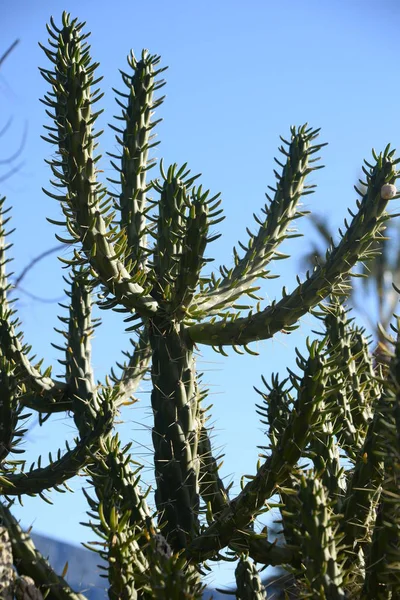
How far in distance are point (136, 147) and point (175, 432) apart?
1.16 m

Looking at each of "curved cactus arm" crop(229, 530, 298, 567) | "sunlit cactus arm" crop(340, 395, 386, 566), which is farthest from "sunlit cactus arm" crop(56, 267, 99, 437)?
"sunlit cactus arm" crop(340, 395, 386, 566)

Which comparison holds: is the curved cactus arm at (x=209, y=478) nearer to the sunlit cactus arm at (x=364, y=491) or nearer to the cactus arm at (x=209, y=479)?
the cactus arm at (x=209, y=479)

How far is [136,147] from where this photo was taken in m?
3.59

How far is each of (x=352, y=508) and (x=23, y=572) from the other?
1035 millimetres

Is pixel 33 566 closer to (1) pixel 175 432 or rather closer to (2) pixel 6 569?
(2) pixel 6 569

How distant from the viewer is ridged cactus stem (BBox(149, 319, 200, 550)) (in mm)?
3121

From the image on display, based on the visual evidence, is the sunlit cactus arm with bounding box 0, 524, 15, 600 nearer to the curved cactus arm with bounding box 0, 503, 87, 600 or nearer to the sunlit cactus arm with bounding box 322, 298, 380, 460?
the curved cactus arm with bounding box 0, 503, 87, 600

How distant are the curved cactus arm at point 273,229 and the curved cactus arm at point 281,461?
0.73 meters

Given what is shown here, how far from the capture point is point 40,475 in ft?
10.6

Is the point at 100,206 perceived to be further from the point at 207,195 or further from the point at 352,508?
the point at 352,508

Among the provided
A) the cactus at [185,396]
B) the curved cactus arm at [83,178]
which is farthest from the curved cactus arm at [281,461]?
the curved cactus arm at [83,178]

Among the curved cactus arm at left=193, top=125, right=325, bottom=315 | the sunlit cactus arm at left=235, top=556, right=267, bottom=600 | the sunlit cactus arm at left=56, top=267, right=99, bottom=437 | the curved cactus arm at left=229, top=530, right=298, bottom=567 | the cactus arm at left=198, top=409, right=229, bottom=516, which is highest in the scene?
the curved cactus arm at left=193, top=125, right=325, bottom=315

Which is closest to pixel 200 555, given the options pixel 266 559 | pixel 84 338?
pixel 266 559

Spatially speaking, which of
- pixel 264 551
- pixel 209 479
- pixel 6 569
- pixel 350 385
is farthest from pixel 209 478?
pixel 6 569
